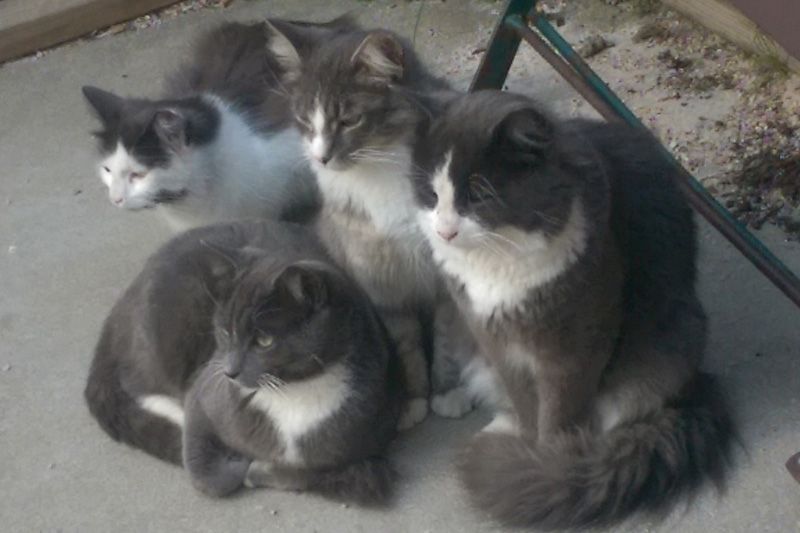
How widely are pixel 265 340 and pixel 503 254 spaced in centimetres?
61

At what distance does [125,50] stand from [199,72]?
149cm

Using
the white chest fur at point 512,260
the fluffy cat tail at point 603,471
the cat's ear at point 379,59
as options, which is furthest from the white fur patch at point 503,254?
the cat's ear at point 379,59

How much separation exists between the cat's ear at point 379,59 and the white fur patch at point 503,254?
20.1 inches

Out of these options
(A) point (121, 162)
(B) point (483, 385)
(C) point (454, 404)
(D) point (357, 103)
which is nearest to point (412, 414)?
(C) point (454, 404)

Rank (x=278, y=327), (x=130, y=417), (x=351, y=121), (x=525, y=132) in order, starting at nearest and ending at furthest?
(x=525, y=132) < (x=278, y=327) < (x=351, y=121) < (x=130, y=417)

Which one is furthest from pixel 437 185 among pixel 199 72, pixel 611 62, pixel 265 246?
pixel 611 62

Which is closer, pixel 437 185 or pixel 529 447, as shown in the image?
pixel 437 185

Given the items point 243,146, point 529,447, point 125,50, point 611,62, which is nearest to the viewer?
point 529,447

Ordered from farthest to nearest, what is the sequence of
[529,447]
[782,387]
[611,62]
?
[611,62]
[782,387]
[529,447]

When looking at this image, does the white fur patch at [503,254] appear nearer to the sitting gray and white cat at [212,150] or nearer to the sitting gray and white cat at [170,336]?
the sitting gray and white cat at [170,336]

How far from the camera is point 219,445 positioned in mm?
3365

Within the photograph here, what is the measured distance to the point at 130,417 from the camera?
355cm

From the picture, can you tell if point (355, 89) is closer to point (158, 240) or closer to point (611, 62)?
point (158, 240)

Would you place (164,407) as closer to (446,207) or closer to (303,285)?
(303,285)
